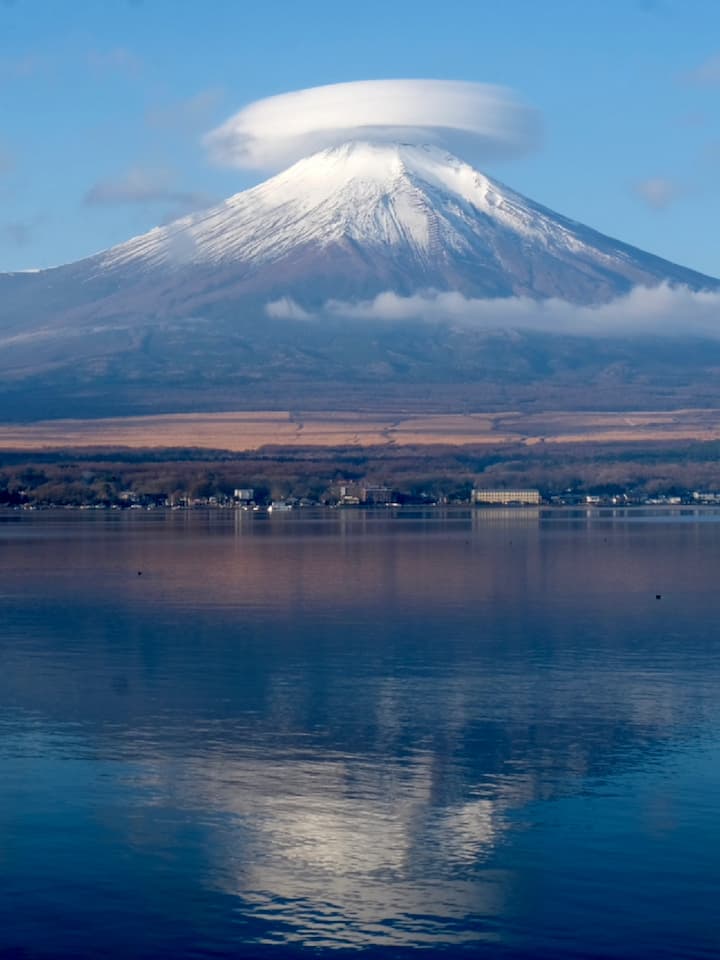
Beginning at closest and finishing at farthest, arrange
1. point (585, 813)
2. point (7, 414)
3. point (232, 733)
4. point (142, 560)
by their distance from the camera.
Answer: point (585, 813) < point (232, 733) < point (142, 560) < point (7, 414)

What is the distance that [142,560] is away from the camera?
42781mm

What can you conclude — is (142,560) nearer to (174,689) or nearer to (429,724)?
(174,689)

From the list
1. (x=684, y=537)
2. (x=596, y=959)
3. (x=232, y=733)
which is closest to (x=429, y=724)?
(x=232, y=733)

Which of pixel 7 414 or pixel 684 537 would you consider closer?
pixel 684 537

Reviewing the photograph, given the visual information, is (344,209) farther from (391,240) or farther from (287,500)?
(287,500)

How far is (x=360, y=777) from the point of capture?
14.1m

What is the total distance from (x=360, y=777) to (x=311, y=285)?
153m

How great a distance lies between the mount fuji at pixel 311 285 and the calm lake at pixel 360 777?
112863mm

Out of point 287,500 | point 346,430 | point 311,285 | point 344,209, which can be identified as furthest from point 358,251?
point 287,500

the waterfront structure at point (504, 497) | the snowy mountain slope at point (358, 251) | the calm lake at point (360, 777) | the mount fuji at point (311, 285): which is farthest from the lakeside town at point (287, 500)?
the calm lake at point (360, 777)

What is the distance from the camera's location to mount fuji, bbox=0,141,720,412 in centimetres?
14900

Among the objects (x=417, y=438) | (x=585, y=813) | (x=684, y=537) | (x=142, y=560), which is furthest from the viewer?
(x=417, y=438)

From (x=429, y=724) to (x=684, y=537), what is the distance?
39974 millimetres

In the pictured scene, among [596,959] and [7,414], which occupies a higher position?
[7,414]
